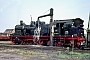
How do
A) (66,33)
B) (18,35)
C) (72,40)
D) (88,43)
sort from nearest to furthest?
(88,43) → (72,40) → (66,33) → (18,35)

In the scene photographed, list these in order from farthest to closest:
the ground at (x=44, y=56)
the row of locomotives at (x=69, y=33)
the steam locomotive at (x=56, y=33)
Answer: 1. the steam locomotive at (x=56, y=33)
2. the row of locomotives at (x=69, y=33)
3. the ground at (x=44, y=56)

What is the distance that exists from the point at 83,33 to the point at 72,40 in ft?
8.15

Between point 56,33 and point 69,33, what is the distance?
2349 mm

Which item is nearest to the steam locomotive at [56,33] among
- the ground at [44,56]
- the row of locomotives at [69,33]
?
the row of locomotives at [69,33]

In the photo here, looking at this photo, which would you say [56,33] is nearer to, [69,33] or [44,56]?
[69,33]

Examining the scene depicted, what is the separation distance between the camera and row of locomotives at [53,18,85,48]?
27750mm

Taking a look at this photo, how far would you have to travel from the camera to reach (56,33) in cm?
3072

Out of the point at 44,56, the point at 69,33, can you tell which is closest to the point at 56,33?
the point at 69,33

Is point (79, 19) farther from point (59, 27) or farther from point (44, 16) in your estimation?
point (44, 16)

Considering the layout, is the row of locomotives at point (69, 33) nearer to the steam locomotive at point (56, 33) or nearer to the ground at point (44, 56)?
the steam locomotive at point (56, 33)

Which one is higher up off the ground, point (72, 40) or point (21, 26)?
point (21, 26)

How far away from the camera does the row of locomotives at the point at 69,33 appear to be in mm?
27750

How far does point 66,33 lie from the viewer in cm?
2961

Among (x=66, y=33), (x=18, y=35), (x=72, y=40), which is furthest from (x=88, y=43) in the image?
(x=18, y=35)
